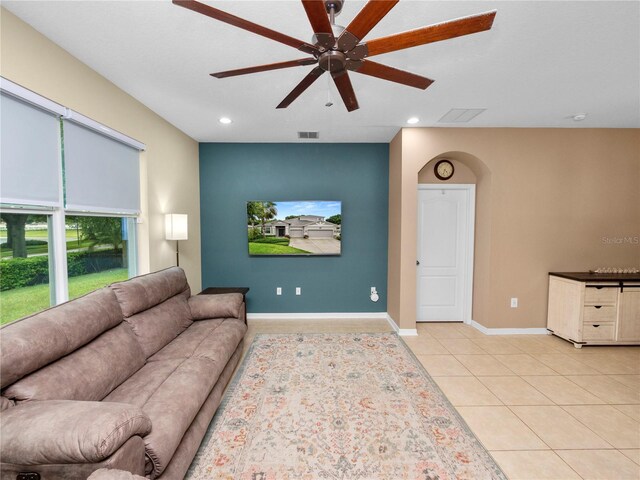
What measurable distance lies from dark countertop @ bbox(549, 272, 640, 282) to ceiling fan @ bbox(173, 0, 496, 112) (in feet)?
10.7

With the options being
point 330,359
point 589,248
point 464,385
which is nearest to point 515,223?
point 589,248

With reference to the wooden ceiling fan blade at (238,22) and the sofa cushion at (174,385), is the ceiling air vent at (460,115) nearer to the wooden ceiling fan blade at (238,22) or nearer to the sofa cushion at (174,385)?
the wooden ceiling fan blade at (238,22)

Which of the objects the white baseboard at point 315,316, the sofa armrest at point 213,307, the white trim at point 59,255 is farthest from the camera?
the white baseboard at point 315,316

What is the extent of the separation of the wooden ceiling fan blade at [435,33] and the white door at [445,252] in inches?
114

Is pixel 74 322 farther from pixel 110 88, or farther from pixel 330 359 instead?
pixel 330 359

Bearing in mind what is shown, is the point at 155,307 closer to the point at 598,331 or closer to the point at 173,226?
the point at 173,226

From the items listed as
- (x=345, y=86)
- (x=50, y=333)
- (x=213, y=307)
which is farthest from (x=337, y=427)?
(x=345, y=86)

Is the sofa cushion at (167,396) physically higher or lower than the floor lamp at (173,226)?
lower

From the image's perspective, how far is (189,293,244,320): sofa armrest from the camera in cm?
292

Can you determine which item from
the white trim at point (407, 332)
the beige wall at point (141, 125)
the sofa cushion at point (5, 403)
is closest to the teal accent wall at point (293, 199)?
the beige wall at point (141, 125)

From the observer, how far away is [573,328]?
10.7 feet

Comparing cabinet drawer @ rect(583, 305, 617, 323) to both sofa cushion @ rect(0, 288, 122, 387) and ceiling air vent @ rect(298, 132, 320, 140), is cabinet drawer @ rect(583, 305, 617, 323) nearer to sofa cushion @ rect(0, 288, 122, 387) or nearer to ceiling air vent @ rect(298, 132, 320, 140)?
ceiling air vent @ rect(298, 132, 320, 140)

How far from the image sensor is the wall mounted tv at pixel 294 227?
4.14m

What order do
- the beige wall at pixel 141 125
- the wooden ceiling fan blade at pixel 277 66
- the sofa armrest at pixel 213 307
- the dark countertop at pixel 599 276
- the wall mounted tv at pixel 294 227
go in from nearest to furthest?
the wooden ceiling fan blade at pixel 277 66 < the beige wall at pixel 141 125 < the sofa armrest at pixel 213 307 < the dark countertop at pixel 599 276 < the wall mounted tv at pixel 294 227
